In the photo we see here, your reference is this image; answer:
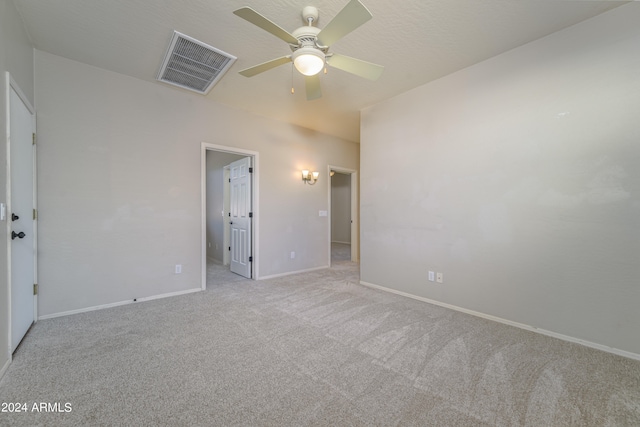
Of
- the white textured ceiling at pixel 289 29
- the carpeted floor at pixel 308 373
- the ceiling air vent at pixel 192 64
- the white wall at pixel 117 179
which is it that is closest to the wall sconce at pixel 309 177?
the white wall at pixel 117 179

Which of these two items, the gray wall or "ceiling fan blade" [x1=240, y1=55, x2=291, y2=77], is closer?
"ceiling fan blade" [x1=240, y1=55, x2=291, y2=77]

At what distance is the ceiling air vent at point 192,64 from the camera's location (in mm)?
2584

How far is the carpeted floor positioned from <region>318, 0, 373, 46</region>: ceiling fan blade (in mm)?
2373

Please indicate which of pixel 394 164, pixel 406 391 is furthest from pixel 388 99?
pixel 406 391

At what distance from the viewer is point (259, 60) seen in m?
2.82

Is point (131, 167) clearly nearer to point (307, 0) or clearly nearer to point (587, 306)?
point (307, 0)

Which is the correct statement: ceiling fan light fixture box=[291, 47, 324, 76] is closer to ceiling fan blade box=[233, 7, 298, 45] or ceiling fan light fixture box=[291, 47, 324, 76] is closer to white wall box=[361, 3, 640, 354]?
ceiling fan blade box=[233, 7, 298, 45]

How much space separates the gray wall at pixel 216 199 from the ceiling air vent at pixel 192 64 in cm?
228

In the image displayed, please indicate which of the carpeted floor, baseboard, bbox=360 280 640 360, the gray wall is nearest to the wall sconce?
the gray wall

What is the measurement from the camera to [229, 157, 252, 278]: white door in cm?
453

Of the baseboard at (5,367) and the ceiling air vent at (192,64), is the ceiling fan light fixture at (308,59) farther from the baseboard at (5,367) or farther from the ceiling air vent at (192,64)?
the baseboard at (5,367)

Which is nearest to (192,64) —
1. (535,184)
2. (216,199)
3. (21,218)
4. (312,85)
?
(312,85)

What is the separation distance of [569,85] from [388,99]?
78.2 inches

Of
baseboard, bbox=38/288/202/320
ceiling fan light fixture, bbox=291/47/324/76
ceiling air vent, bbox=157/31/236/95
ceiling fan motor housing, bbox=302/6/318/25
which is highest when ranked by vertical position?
ceiling air vent, bbox=157/31/236/95
